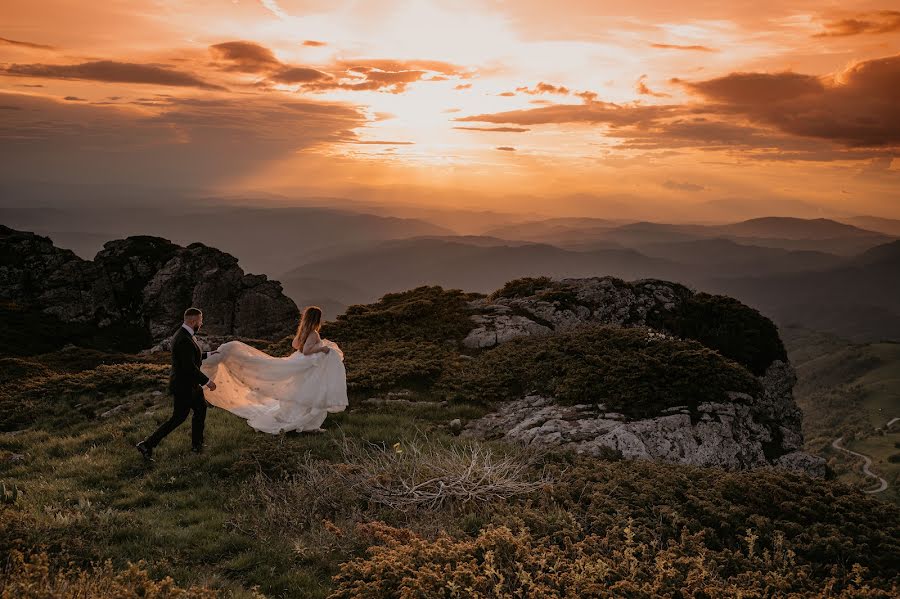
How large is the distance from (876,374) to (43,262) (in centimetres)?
21545

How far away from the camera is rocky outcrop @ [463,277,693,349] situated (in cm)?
2428

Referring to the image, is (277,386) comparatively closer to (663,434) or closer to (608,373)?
(608,373)

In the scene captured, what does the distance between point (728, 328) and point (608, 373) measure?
941 centimetres

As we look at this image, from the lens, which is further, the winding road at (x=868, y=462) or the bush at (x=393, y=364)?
the winding road at (x=868, y=462)

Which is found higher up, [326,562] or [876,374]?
[326,562]

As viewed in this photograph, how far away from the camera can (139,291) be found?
3619 centimetres

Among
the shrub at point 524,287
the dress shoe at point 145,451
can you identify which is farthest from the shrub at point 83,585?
the shrub at point 524,287

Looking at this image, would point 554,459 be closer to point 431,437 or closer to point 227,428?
point 431,437

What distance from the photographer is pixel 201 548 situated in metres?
8.70

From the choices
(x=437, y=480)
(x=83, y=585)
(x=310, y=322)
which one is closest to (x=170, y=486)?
(x=310, y=322)

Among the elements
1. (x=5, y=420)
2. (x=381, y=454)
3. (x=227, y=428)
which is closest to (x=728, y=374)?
(x=381, y=454)

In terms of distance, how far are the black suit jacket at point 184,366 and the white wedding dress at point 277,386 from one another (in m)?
1.49

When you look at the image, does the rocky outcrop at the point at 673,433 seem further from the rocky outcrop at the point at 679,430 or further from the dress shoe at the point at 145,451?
the dress shoe at the point at 145,451

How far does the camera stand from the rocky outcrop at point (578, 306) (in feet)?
79.7
